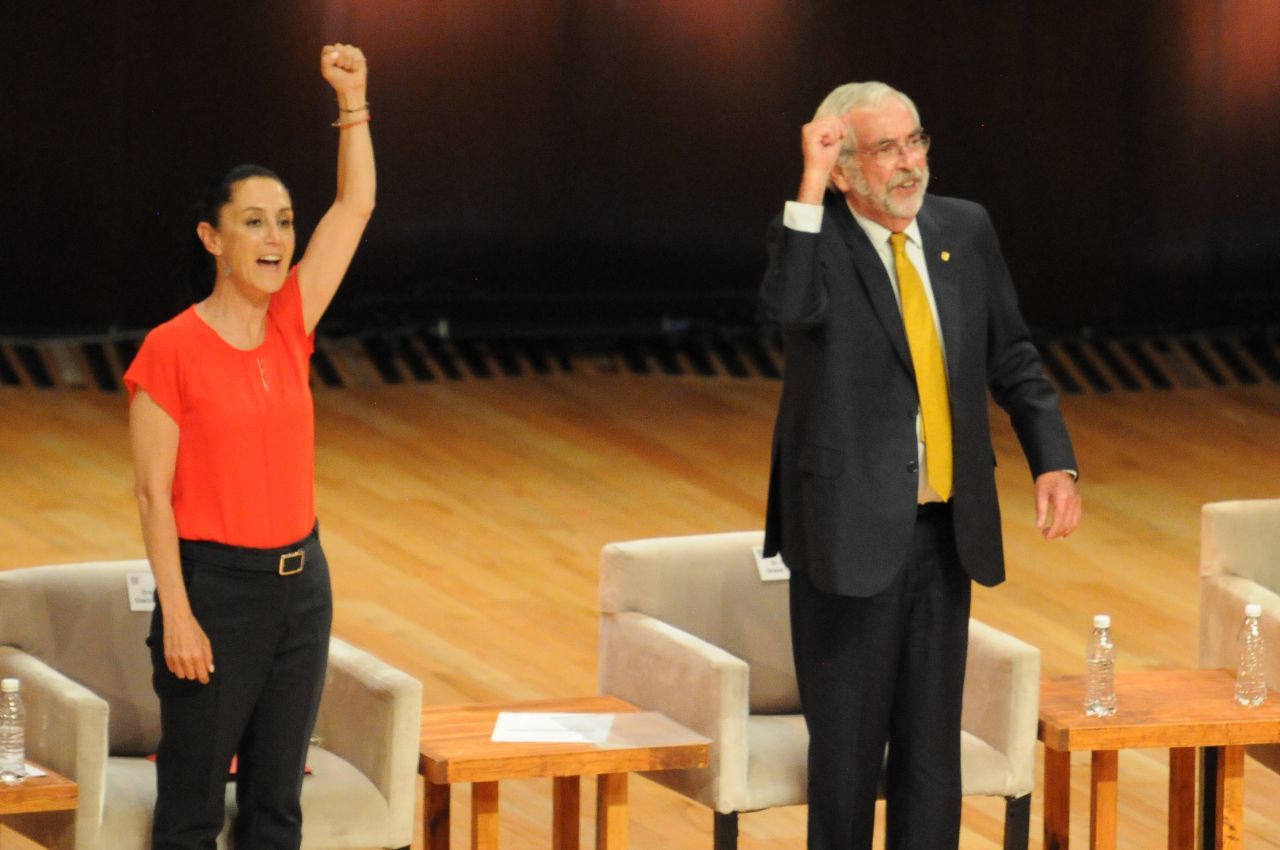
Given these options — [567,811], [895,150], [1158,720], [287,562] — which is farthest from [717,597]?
[895,150]

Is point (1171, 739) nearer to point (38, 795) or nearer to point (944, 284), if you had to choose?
point (944, 284)

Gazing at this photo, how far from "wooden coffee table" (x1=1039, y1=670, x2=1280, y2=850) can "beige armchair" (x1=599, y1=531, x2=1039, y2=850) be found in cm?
11

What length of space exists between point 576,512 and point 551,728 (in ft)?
11.7

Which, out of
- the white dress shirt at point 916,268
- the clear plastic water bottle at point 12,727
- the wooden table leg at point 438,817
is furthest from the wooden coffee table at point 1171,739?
the clear plastic water bottle at point 12,727

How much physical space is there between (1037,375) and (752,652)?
45.2 inches

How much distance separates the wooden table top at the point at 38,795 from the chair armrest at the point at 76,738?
44 mm

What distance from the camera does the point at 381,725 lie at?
3.80 metres

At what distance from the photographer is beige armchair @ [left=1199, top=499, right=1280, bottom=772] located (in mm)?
4570

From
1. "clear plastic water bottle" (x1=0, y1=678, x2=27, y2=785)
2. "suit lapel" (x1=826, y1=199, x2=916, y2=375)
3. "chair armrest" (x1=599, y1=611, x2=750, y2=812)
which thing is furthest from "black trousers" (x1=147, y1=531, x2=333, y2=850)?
"suit lapel" (x1=826, y1=199, x2=916, y2=375)

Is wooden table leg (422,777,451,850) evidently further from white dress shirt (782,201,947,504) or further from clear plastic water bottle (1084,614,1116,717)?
clear plastic water bottle (1084,614,1116,717)

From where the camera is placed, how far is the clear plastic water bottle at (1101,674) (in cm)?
409

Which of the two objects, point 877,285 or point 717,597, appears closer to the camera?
point 877,285

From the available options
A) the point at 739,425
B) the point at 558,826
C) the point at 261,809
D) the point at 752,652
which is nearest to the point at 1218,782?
the point at 752,652

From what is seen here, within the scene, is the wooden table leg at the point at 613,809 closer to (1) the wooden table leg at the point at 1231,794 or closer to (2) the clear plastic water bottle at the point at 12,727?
(2) the clear plastic water bottle at the point at 12,727
